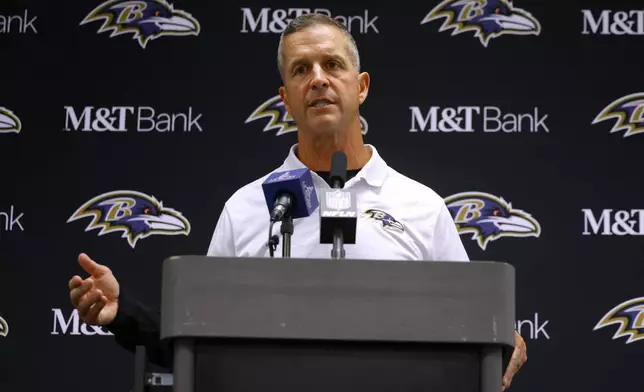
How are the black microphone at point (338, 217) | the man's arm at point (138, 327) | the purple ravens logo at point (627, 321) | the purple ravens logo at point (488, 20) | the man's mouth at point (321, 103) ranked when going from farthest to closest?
the purple ravens logo at point (488, 20) → the purple ravens logo at point (627, 321) → the man's mouth at point (321, 103) → the man's arm at point (138, 327) → the black microphone at point (338, 217)

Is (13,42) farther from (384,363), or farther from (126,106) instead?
(384,363)

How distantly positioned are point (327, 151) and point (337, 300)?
3.40 feet

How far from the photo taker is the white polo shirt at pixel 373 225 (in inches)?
103

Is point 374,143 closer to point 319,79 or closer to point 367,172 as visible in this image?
point 367,172

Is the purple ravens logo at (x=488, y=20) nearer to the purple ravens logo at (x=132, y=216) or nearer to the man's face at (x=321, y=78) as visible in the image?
the purple ravens logo at (x=132, y=216)

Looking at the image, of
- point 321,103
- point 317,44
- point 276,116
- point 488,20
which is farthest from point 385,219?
point 488,20

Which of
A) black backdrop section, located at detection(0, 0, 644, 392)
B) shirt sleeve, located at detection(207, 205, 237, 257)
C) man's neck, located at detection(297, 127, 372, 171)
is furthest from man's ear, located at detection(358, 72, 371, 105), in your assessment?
black backdrop section, located at detection(0, 0, 644, 392)

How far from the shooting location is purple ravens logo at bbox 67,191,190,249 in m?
3.96

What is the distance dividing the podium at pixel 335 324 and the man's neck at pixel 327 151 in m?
1.00

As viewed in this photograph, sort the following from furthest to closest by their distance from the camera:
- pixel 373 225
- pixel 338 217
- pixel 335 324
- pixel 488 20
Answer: pixel 488 20, pixel 373 225, pixel 338 217, pixel 335 324

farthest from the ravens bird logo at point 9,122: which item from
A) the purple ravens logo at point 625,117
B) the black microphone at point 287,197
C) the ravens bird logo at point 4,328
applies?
the black microphone at point 287,197

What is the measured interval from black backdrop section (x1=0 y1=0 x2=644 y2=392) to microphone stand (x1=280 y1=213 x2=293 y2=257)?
1863 millimetres

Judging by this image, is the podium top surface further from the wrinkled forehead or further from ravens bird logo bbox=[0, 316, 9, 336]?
ravens bird logo bbox=[0, 316, 9, 336]

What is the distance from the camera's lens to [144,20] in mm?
4141
